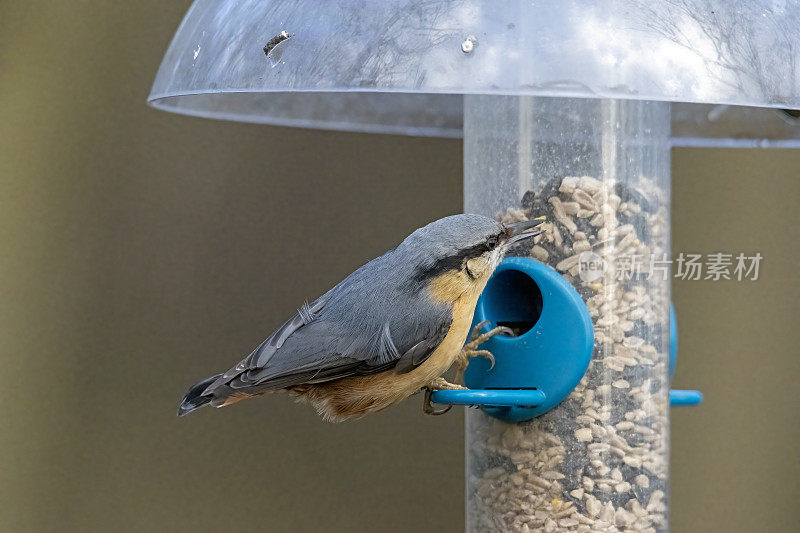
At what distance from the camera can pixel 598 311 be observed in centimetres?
267

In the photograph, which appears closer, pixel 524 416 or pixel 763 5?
pixel 763 5

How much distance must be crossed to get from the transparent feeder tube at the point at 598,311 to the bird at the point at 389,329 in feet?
0.40

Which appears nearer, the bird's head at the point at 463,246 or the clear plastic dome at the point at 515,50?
the clear plastic dome at the point at 515,50

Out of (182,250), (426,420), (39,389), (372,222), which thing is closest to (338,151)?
(372,222)

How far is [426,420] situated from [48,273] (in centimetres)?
167

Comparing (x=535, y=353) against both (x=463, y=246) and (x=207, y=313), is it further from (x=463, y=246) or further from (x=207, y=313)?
(x=207, y=313)

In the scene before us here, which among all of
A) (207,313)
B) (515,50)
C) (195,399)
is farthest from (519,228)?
(207,313)

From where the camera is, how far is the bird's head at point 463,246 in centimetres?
259

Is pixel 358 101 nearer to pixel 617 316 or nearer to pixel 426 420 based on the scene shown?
pixel 617 316

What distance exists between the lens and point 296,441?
452cm

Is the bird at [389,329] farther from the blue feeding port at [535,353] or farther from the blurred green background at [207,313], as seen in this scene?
the blurred green background at [207,313]

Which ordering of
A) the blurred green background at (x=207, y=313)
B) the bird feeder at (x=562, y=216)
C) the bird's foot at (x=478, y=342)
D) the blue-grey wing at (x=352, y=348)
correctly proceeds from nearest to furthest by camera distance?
the bird feeder at (x=562, y=216)
the blue-grey wing at (x=352, y=348)
the bird's foot at (x=478, y=342)
the blurred green background at (x=207, y=313)

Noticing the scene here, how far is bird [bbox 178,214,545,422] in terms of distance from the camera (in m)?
2.57

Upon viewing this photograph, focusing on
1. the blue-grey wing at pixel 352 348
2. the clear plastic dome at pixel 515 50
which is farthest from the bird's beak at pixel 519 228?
the clear plastic dome at pixel 515 50
